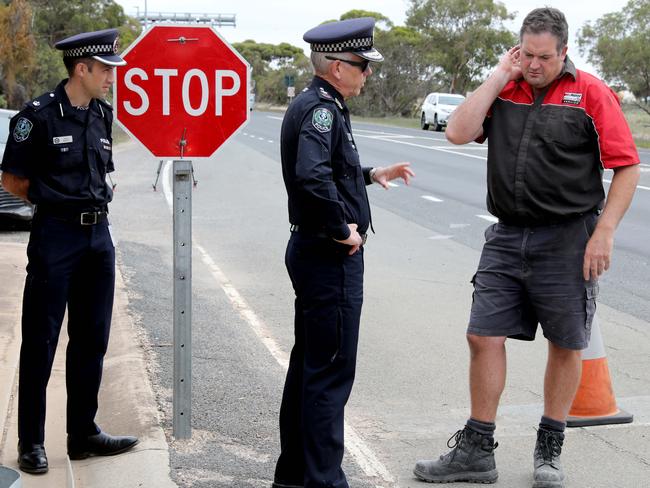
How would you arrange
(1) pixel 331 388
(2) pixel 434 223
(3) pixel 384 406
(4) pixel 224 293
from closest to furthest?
(1) pixel 331 388 → (3) pixel 384 406 → (4) pixel 224 293 → (2) pixel 434 223

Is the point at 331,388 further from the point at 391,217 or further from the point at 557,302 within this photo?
the point at 391,217

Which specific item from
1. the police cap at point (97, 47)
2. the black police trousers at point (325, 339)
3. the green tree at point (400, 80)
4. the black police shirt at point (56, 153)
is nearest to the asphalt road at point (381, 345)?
the black police trousers at point (325, 339)

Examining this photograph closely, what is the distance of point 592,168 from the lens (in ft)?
15.3

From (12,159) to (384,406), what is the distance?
2.52 m

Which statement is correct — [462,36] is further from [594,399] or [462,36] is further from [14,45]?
[594,399]

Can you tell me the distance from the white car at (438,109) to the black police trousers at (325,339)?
1542 inches

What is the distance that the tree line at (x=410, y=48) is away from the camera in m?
36.2

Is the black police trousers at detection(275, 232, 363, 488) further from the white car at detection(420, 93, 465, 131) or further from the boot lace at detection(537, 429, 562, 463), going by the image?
the white car at detection(420, 93, 465, 131)

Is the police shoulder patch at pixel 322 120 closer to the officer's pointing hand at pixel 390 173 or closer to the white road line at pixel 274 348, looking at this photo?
the officer's pointing hand at pixel 390 173

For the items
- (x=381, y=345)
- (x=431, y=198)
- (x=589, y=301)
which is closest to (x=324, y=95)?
(x=589, y=301)

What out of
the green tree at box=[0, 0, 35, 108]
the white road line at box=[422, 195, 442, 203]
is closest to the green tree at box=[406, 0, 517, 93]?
the green tree at box=[0, 0, 35, 108]

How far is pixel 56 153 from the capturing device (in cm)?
464

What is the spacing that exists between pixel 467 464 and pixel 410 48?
63.0 meters

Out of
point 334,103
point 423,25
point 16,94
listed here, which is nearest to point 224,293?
point 334,103
